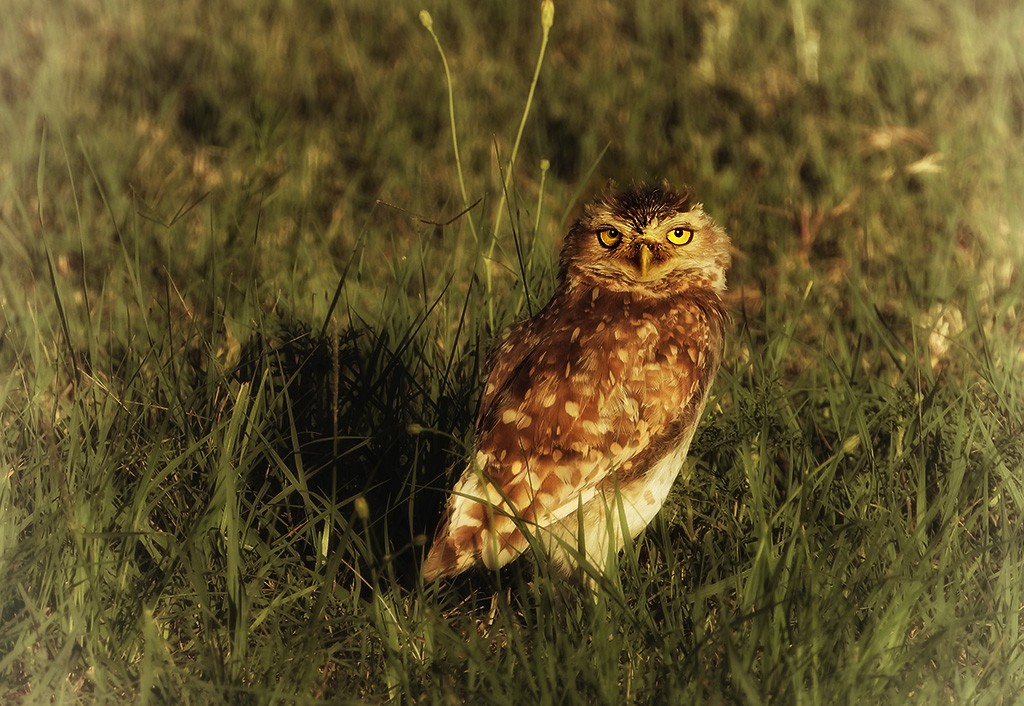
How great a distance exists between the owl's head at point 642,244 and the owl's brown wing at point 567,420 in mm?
200

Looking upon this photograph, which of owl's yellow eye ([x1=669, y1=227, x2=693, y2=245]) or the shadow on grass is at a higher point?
owl's yellow eye ([x1=669, y1=227, x2=693, y2=245])

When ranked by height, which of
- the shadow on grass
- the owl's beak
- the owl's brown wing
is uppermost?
the owl's beak

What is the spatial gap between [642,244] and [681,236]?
0.18 meters

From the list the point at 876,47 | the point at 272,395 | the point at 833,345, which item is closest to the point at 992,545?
the point at 833,345

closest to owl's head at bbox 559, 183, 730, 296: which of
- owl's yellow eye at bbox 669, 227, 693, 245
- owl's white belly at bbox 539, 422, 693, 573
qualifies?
owl's yellow eye at bbox 669, 227, 693, 245

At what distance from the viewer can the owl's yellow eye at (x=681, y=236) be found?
4047 millimetres

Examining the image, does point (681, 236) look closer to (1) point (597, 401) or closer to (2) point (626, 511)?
(1) point (597, 401)

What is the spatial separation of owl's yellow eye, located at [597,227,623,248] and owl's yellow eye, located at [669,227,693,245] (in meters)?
0.17

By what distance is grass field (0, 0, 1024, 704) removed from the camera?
3.15 metres

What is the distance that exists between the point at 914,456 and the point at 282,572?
190 centimetres

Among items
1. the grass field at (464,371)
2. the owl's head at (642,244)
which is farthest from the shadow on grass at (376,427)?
the owl's head at (642,244)

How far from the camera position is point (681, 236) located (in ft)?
13.4

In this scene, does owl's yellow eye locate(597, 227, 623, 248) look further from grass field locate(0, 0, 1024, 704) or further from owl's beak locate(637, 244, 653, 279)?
grass field locate(0, 0, 1024, 704)

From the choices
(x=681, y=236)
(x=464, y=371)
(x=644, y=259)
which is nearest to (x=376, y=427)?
(x=464, y=371)
